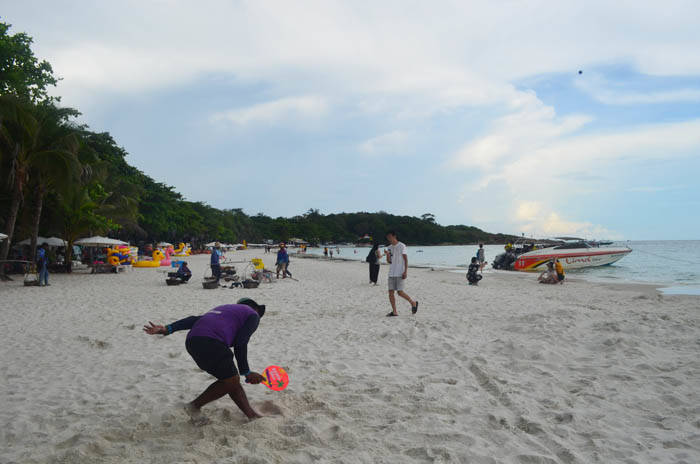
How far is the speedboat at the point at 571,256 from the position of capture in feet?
88.6

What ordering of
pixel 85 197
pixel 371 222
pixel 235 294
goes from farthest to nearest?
pixel 371 222
pixel 85 197
pixel 235 294

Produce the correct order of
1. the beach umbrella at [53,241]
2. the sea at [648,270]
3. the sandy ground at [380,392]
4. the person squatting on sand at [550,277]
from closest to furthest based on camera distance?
the sandy ground at [380,392], the person squatting on sand at [550,277], the sea at [648,270], the beach umbrella at [53,241]

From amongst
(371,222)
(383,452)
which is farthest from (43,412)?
(371,222)

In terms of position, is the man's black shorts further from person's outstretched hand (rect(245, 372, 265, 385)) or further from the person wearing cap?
person's outstretched hand (rect(245, 372, 265, 385))

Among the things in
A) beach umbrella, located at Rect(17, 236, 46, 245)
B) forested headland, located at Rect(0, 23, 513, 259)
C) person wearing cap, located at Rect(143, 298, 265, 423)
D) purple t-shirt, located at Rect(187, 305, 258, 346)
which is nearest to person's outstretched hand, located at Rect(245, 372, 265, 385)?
person wearing cap, located at Rect(143, 298, 265, 423)

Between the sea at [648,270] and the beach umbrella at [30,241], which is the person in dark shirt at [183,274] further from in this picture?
the sea at [648,270]

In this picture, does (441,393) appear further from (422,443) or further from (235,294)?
(235,294)

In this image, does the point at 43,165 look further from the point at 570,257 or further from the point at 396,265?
the point at 570,257

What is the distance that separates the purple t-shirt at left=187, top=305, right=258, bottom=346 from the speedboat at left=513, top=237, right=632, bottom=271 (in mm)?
26389

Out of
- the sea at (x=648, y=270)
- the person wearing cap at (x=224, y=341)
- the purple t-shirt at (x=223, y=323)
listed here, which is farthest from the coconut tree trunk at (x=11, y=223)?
the sea at (x=648, y=270)

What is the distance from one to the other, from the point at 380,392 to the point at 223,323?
187cm

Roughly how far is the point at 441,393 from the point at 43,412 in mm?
3715

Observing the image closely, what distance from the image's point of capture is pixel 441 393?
432 centimetres

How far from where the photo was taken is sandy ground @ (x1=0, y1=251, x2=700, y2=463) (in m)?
3.21
